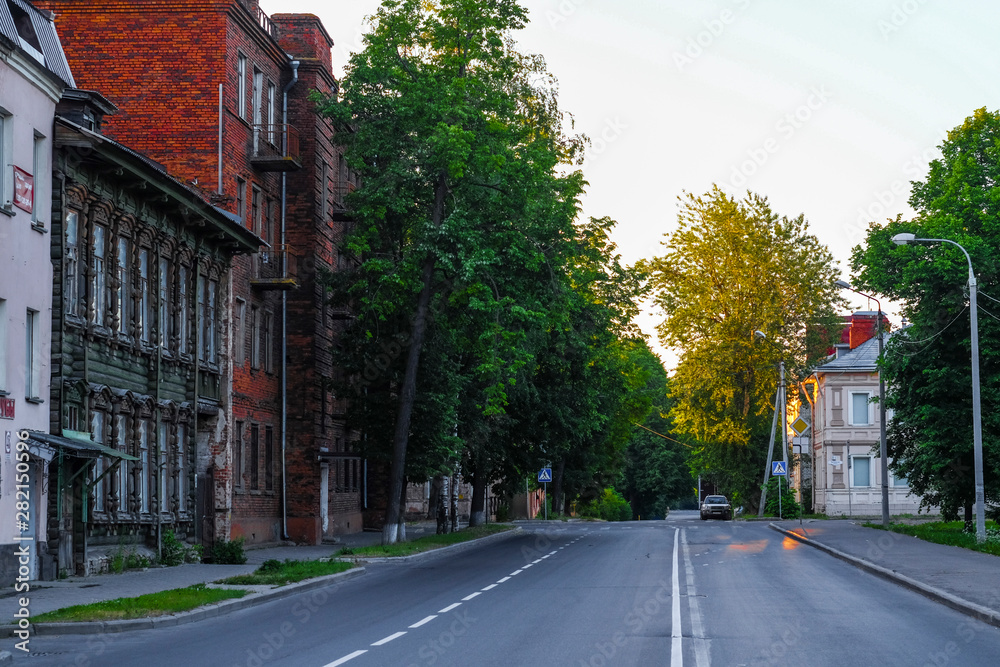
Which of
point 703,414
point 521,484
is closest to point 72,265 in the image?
point 521,484

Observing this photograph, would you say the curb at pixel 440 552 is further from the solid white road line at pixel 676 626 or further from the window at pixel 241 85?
the window at pixel 241 85

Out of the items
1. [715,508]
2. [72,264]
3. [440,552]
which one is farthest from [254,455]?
[715,508]

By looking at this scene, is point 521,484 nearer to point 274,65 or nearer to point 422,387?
point 422,387

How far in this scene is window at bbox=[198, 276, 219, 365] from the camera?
103ft

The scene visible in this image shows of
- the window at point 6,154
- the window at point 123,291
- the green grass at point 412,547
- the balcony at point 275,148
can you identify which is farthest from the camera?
the balcony at point 275,148

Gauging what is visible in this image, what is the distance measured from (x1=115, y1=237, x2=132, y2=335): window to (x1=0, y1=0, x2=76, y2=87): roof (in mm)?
3556

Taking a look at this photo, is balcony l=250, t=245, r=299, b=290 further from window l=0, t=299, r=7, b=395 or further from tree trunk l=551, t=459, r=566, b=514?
tree trunk l=551, t=459, r=566, b=514

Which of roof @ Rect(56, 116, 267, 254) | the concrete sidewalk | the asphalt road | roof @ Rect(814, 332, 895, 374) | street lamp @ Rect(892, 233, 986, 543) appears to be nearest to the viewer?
the asphalt road

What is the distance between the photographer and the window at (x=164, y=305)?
28.4m

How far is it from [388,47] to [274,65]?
4.36m

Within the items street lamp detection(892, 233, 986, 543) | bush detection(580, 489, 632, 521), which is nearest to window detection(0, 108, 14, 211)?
street lamp detection(892, 233, 986, 543)

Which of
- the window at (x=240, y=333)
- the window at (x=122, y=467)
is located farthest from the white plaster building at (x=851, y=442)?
the window at (x=122, y=467)

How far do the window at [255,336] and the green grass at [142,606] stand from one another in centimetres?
1656

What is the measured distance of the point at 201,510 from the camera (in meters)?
31.6
